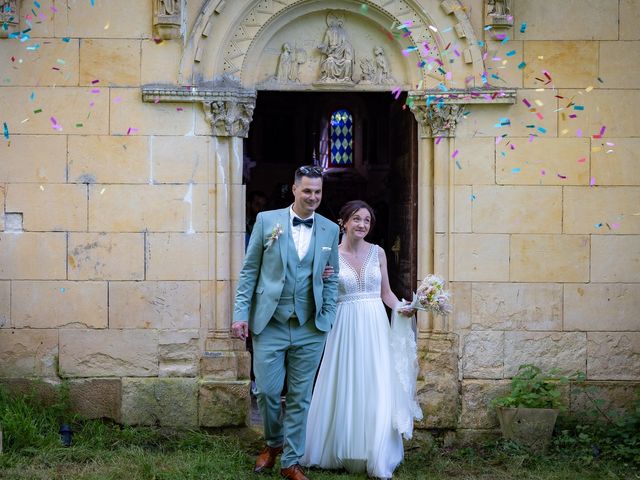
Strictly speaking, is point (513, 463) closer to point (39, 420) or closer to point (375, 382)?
point (375, 382)

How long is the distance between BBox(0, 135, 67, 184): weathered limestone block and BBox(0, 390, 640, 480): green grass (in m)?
1.66

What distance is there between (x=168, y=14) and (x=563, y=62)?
3062mm

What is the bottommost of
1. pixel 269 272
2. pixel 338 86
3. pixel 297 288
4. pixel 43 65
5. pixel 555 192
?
pixel 297 288

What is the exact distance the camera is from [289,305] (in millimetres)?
6176

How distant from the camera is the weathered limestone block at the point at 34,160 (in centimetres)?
744

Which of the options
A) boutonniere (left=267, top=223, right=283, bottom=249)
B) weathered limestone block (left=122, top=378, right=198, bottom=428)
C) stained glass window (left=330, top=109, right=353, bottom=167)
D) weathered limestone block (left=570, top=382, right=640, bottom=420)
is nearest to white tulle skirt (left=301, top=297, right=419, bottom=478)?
boutonniere (left=267, top=223, right=283, bottom=249)

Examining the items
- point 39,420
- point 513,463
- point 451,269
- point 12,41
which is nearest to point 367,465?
point 513,463

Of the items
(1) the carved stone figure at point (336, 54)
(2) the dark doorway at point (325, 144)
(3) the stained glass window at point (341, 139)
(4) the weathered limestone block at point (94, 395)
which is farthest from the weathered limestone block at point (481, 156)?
(3) the stained glass window at point (341, 139)

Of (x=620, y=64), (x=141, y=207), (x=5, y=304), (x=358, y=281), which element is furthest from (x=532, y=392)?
(x=5, y=304)

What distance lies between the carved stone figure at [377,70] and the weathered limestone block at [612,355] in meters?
2.62

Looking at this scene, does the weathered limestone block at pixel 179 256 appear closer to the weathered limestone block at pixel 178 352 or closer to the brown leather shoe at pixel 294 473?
the weathered limestone block at pixel 178 352

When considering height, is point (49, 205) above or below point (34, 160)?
below

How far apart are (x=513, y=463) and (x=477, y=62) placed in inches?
119

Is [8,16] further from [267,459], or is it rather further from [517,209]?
[517,209]
